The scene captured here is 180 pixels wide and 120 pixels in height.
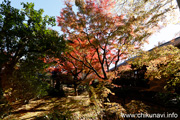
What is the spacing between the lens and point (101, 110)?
179 inches

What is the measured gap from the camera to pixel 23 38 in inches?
182

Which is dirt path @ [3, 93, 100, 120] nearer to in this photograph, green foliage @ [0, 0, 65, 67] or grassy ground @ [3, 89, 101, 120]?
grassy ground @ [3, 89, 101, 120]

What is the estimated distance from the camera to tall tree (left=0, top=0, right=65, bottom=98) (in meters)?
4.13

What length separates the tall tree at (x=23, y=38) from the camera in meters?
4.13

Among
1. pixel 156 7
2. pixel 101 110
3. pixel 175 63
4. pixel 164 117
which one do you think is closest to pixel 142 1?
pixel 156 7

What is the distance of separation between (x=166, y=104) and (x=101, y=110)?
5.54 meters

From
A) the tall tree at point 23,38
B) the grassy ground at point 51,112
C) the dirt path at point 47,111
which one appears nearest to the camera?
the tall tree at point 23,38

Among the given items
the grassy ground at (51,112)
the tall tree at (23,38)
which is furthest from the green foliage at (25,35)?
the grassy ground at (51,112)

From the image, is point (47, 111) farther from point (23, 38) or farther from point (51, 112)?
point (23, 38)

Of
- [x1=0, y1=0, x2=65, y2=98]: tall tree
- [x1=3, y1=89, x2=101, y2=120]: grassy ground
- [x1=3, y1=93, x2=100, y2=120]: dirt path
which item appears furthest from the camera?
[x1=3, y1=93, x2=100, y2=120]: dirt path

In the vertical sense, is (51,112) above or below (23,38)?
below

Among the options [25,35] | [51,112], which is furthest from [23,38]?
[51,112]

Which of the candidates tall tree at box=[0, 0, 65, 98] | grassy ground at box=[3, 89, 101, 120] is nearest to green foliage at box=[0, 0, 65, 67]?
tall tree at box=[0, 0, 65, 98]

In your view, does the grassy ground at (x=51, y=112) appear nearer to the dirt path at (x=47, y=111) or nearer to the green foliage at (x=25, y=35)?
the dirt path at (x=47, y=111)
